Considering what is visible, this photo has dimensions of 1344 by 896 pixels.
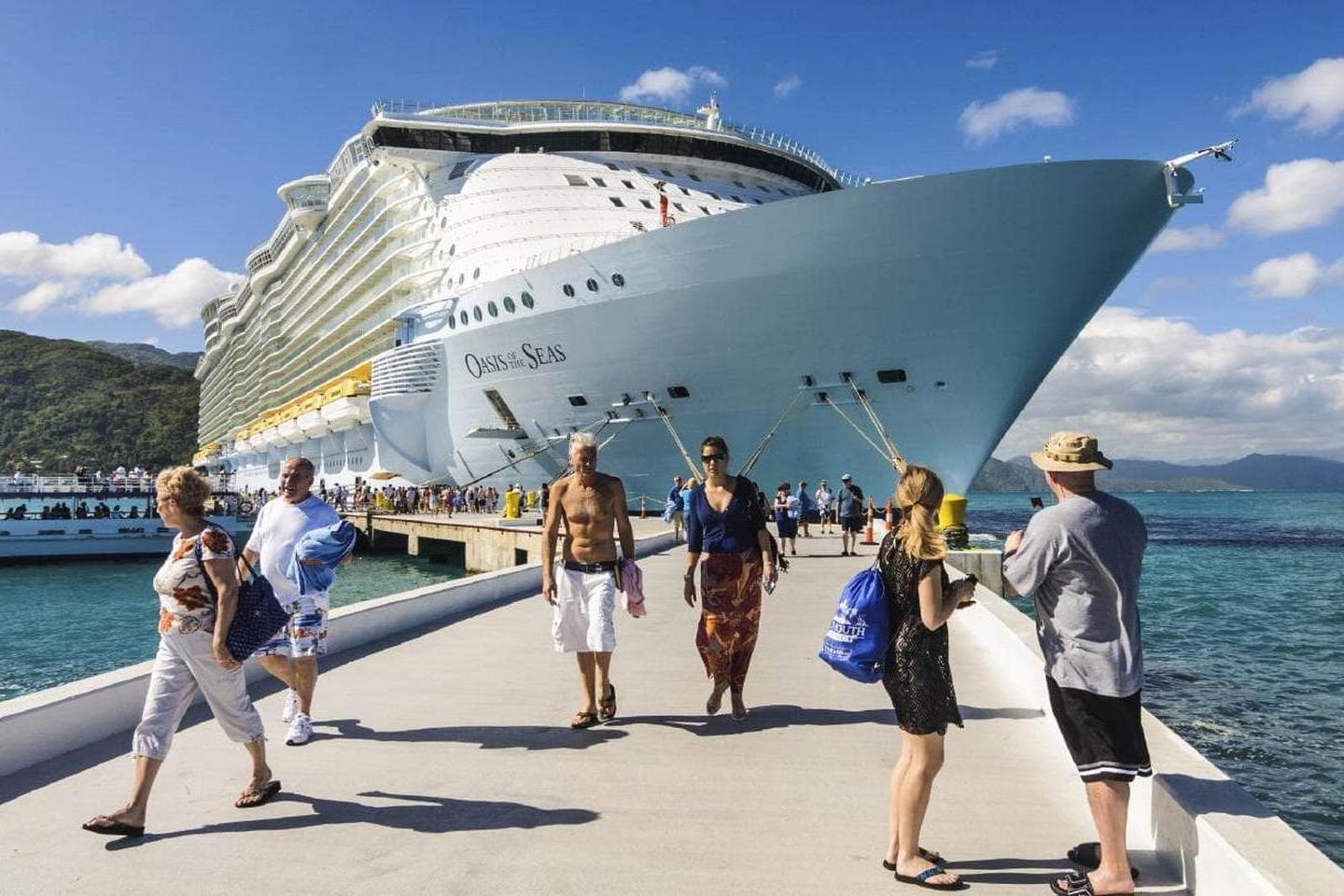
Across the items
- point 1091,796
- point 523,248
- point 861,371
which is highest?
point 523,248

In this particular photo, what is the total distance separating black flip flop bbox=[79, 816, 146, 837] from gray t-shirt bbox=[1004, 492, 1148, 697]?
314 centimetres

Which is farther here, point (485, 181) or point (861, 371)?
point (485, 181)

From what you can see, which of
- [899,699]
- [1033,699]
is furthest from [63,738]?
[1033,699]

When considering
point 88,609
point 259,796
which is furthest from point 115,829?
point 88,609

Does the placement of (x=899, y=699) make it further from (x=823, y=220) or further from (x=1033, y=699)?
(x=823, y=220)

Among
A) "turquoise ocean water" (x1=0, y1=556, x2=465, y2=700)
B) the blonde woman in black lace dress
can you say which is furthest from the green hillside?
the blonde woman in black lace dress

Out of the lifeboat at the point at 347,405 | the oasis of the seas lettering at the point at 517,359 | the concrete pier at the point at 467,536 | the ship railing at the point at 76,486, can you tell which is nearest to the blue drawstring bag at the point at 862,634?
the concrete pier at the point at 467,536

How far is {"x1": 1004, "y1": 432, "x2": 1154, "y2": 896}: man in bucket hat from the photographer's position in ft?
8.25

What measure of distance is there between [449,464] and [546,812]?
2065 cm

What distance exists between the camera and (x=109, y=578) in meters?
21.2

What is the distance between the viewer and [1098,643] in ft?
8.42

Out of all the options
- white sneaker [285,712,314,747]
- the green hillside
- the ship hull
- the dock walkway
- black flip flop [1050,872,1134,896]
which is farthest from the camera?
the green hillside

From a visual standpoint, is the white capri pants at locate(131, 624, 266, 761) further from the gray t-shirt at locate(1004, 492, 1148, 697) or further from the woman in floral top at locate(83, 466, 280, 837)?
the gray t-shirt at locate(1004, 492, 1148, 697)

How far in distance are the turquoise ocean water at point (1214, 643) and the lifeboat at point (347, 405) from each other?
4665 millimetres
